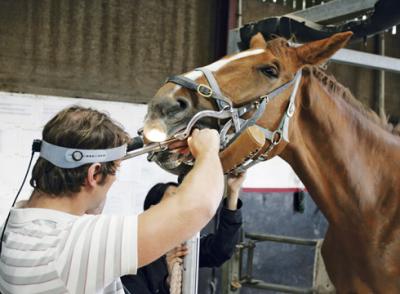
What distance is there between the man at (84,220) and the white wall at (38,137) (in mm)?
1456

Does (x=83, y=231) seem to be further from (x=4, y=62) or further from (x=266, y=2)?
(x=266, y=2)

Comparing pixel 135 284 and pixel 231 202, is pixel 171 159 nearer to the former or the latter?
pixel 231 202

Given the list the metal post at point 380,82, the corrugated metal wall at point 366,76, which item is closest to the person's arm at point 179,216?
the corrugated metal wall at point 366,76

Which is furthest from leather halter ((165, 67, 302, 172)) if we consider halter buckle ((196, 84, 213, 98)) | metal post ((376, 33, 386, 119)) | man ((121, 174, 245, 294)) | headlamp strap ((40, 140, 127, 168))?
metal post ((376, 33, 386, 119))

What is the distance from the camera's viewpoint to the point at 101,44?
265cm

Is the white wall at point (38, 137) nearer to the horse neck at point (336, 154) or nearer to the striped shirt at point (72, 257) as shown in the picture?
the horse neck at point (336, 154)

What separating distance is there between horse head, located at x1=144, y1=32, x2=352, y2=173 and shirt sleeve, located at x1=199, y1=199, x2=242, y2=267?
0.30m

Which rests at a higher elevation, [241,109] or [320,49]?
[320,49]

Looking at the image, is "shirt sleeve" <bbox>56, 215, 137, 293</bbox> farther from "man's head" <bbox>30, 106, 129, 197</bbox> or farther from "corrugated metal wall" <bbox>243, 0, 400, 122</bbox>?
"corrugated metal wall" <bbox>243, 0, 400, 122</bbox>

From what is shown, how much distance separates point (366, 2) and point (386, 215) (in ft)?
2.66

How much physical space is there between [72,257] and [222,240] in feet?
3.22

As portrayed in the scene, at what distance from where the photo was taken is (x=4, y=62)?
2.37 meters

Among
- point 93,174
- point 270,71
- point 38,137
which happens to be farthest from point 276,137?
point 38,137

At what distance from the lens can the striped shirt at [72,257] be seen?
0.77 metres
